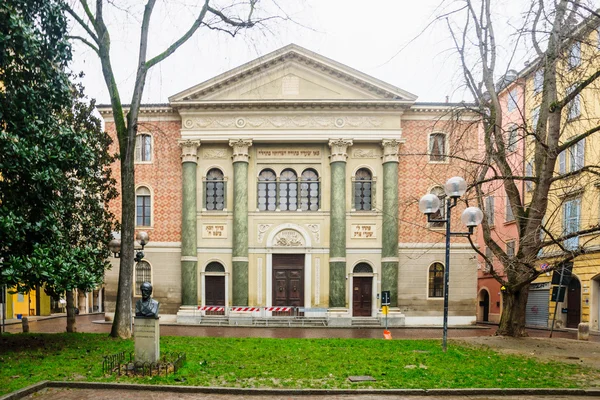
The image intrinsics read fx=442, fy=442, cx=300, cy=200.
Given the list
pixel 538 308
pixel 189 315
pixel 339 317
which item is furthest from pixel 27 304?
pixel 538 308

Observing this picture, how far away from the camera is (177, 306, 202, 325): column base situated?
81.7ft

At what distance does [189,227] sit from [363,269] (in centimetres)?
1059

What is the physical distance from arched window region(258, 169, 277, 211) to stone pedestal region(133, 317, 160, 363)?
694 inches

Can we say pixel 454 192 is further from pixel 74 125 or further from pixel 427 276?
pixel 427 276

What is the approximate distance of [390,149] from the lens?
2603 centimetres

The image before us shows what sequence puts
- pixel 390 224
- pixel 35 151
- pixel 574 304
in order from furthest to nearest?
pixel 390 224, pixel 574 304, pixel 35 151

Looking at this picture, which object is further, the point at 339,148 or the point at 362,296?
the point at 362,296

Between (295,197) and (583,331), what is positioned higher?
(295,197)

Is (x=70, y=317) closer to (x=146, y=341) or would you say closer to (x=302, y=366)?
(x=146, y=341)

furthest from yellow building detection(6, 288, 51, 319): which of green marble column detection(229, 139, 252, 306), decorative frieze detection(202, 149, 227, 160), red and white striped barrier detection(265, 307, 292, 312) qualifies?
red and white striped barrier detection(265, 307, 292, 312)

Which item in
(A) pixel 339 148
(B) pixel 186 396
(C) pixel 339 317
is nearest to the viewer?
(B) pixel 186 396

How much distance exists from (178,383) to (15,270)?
4.74 meters

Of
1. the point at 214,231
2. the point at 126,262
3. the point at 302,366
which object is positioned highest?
the point at 214,231

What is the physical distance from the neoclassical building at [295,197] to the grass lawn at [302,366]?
12530mm
